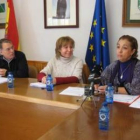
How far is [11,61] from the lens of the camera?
2.91 m

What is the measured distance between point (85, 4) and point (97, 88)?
1.72 m

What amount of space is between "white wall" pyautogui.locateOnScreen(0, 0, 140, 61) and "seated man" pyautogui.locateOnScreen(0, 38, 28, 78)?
0.83 metres

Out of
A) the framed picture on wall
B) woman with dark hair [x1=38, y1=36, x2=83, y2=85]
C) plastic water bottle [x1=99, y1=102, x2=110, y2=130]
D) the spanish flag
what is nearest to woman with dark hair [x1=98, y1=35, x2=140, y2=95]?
woman with dark hair [x1=38, y1=36, x2=83, y2=85]

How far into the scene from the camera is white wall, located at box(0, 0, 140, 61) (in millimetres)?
3094

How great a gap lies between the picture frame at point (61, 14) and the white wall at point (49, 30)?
0.07 metres

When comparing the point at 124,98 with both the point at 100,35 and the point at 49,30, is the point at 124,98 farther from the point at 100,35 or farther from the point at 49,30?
the point at 49,30

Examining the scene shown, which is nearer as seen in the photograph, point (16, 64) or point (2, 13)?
point (16, 64)

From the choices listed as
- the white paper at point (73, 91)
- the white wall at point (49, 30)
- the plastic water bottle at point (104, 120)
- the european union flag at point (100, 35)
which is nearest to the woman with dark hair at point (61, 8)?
the white wall at point (49, 30)

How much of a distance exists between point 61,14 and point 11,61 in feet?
3.72

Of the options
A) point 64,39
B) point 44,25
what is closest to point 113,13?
point 64,39

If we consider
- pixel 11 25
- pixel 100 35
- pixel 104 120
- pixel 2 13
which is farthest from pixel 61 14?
pixel 104 120

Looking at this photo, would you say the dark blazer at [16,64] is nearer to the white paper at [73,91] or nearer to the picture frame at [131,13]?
the white paper at [73,91]

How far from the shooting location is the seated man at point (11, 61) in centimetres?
278

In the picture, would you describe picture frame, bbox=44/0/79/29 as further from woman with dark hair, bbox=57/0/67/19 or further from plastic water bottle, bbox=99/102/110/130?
plastic water bottle, bbox=99/102/110/130
